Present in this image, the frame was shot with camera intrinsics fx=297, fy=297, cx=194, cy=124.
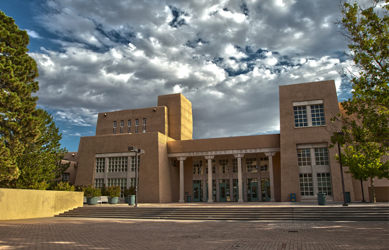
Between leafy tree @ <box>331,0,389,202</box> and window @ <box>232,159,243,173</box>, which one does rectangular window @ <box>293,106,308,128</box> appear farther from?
leafy tree @ <box>331,0,389,202</box>

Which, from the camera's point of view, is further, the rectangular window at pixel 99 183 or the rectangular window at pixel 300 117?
the rectangular window at pixel 99 183

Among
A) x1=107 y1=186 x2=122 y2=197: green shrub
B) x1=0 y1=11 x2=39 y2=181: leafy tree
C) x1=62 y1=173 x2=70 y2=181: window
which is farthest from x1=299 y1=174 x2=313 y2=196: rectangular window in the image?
x1=62 y1=173 x2=70 y2=181: window

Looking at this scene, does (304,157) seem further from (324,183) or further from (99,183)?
(99,183)

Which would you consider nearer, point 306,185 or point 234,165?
point 306,185

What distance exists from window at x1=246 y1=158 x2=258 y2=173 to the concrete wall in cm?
2049

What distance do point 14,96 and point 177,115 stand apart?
30402 millimetres

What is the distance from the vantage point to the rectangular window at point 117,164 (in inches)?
1497

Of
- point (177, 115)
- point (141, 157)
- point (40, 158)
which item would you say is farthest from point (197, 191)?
point (40, 158)

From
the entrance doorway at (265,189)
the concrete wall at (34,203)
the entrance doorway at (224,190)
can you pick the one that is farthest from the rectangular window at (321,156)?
the concrete wall at (34,203)

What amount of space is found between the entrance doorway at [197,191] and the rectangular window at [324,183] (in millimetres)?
14977

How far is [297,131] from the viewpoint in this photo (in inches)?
1264

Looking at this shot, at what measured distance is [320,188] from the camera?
30859mm

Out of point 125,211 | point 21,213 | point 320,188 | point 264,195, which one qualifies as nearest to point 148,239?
point 125,211

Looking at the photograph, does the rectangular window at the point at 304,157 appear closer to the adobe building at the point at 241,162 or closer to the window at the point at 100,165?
the adobe building at the point at 241,162
